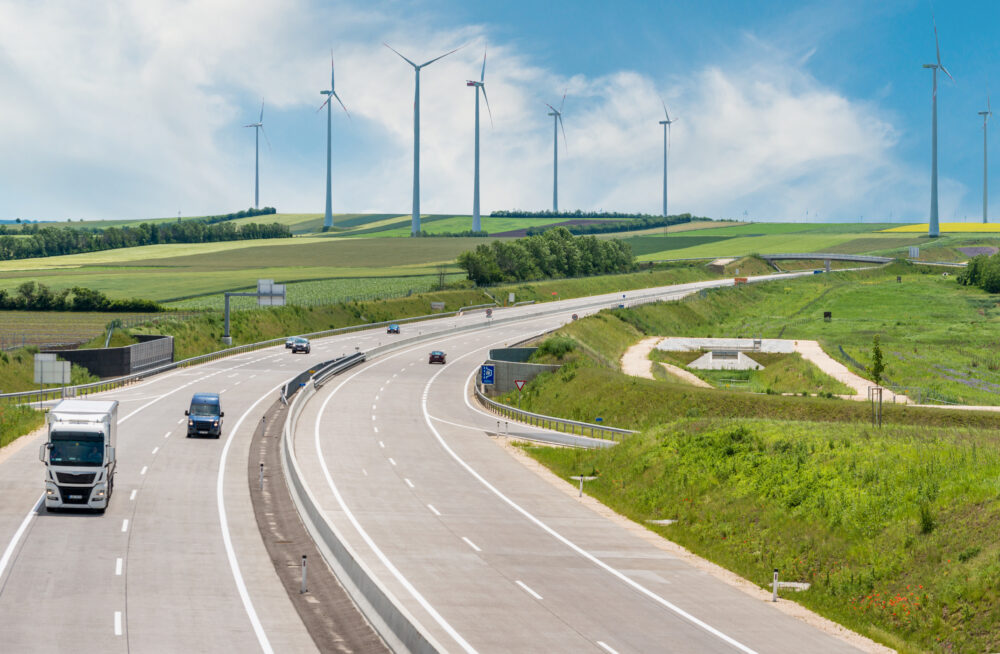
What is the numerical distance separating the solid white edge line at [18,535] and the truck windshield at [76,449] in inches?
80.5

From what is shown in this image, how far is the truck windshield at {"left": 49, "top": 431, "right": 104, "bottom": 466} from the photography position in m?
36.8

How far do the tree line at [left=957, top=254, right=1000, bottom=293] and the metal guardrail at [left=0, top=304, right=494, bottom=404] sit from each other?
86437 millimetres

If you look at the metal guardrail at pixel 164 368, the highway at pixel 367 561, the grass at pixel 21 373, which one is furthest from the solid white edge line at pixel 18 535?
the grass at pixel 21 373

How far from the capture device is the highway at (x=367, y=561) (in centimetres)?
2566

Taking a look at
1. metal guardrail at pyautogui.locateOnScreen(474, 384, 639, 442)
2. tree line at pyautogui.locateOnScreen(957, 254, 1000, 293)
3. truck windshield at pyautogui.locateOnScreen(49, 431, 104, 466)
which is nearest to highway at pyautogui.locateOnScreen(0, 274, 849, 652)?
truck windshield at pyautogui.locateOnScreen(49, 431, 104, 466)

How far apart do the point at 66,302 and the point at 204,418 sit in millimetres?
74383

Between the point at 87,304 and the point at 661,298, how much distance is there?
241 ft

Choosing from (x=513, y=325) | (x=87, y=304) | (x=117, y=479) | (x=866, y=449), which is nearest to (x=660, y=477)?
(x=866, y=449)

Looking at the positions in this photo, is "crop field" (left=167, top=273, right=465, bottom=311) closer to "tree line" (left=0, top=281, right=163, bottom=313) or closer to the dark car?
"tree line" (left=0, top=281, right=163, bottom=313)

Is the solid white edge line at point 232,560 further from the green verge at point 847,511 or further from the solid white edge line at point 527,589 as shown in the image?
the green verge at point 847,511

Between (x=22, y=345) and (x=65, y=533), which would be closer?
(x=65, y=533)

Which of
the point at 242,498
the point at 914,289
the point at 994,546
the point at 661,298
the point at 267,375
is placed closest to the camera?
the point at 994,546

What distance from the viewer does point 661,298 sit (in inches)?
6058

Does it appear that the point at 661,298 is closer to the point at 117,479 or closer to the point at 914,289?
the point at 914,289
